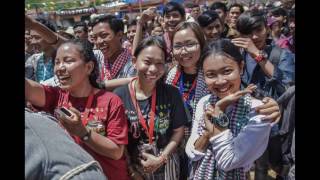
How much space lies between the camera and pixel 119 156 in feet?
7.03

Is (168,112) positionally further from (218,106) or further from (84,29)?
(84,29)

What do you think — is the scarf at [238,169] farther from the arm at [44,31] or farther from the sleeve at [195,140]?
the arm at [44,31]

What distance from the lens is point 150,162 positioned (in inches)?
92.1

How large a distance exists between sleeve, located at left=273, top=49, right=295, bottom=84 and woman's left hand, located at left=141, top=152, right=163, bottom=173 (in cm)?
115

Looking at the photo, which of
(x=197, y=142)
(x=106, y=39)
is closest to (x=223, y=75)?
(x=197, y=142)

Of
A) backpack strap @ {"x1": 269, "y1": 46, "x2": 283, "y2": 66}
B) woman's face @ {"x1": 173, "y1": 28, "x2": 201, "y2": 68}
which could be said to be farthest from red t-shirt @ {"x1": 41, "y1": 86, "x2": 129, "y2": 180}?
backpack strap @ {"x1": 269, "y1": 46, "x2": 283, "y2": 66}

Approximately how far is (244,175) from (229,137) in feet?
0.87

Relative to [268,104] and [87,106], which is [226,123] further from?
[87,106]

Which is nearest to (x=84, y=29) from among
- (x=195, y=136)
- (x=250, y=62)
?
(x=250, y=62)

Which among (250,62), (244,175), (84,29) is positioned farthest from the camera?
(84,29)

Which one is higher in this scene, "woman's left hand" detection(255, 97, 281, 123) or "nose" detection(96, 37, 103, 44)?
"nose" detection(96, 37, 103, 44)

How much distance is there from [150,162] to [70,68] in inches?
26.6

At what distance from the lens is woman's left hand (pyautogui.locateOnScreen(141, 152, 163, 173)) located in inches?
92.1

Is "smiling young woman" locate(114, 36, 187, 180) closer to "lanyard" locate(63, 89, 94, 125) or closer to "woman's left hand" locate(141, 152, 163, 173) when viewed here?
"woman's left hand" locate(141, 152, 163, 173)
